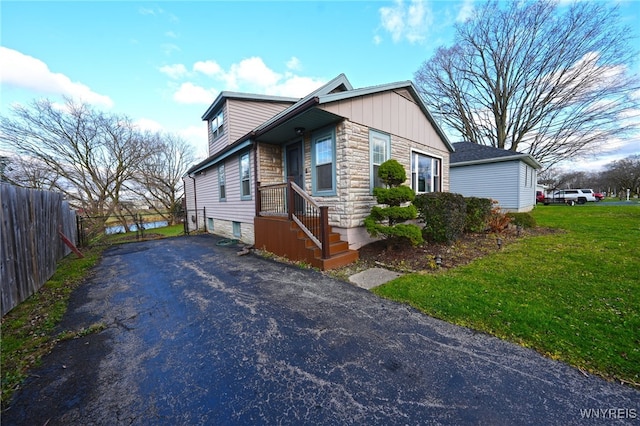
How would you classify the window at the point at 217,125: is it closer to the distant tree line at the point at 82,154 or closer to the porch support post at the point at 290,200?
the distant tree line at the point at 82,154

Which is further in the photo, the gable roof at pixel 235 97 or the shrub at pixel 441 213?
the gable roof at pixel 235 97

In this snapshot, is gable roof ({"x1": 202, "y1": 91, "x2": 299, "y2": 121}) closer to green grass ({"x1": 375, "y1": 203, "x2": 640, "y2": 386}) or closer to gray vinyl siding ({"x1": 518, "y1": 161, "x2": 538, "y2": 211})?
green grass ({"x1": 375, "y1": 203, "x2": 640, "y2": 386})

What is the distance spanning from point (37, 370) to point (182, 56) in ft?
37.1

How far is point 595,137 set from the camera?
1655 centimetres

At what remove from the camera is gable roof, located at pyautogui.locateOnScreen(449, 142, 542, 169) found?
13.0 meters

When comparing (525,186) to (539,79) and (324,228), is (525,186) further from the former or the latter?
(324,228)

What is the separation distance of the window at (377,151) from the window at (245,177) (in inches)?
164

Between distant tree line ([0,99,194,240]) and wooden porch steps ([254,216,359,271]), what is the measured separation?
30.6 feet

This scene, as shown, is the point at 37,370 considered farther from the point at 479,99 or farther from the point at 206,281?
the point at 479,99

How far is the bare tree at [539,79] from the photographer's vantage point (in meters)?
14.8

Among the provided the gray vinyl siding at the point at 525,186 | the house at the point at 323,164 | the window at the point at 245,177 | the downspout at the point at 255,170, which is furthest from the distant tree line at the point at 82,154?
the gray vinyl siding at the point at 525,186

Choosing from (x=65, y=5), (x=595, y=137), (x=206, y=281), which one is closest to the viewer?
(x=206, y=281)

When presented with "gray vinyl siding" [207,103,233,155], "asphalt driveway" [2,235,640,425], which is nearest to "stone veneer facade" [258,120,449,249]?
"asphalt driveway" [2,235,640,425]

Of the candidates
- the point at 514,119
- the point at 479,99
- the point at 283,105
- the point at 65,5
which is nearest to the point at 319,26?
the point at 283,105
